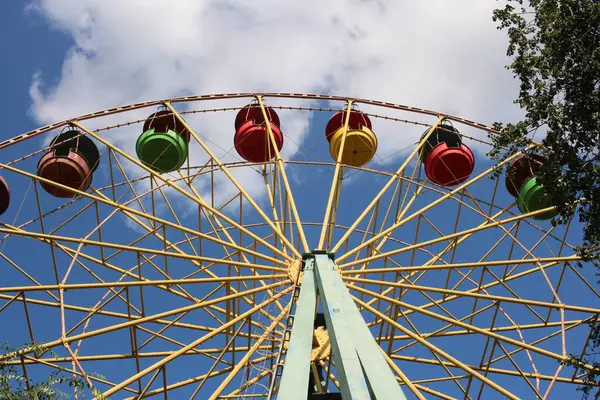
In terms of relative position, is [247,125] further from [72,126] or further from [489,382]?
[489,382]

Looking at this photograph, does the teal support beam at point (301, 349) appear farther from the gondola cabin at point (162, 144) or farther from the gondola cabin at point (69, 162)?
the gondola cabin at point (69, 162)

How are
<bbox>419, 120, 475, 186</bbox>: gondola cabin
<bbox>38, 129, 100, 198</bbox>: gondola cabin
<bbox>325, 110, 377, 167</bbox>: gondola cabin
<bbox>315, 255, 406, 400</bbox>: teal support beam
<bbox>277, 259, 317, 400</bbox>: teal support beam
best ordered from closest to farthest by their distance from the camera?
<bbox>315, 255, 406, 400</bbox>: teal support beam < <bbox>277, 259, 317, 400</bbox>: teal support beam < <bbox>38, 129, 100, 198</bbox>: gondola cabin < <bbox>419, 120, 475, 186</bbox>: gondola cabin < <bbox>325, 110, 377, 167</bbox>: gondola cabin

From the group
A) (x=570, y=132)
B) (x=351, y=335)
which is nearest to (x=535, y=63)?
(x=570, y=132)

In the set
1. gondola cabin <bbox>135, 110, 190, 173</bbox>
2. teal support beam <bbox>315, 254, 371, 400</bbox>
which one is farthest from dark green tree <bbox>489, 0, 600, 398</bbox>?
gondola cabin <bbox>135, 110, 190, 173</bbox>

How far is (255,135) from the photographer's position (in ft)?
63.4

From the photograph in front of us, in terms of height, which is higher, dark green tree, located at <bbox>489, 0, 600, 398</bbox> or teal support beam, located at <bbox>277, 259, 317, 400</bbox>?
dark green tree, located at <bbox>489, 0, 600, 398</bbox>

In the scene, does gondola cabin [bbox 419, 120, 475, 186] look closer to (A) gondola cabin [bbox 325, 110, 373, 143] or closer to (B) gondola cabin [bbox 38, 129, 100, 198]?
(A) gondola cabin [bbox 325, 110, 373, 143]

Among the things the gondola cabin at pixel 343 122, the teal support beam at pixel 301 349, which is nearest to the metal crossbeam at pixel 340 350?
the teal support beam at pixel 301 349

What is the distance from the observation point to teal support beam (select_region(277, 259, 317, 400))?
841 cm

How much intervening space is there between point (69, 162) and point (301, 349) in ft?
33.8

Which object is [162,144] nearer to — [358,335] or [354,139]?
[354,139]

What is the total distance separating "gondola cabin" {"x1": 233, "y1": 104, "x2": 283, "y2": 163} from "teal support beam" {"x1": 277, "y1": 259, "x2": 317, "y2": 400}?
8549 millimetres

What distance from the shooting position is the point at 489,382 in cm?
1125

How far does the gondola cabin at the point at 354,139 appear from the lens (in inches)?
749
